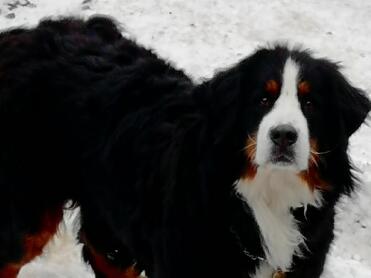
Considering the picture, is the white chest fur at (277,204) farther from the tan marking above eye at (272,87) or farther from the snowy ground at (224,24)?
the snowy ground at (224,24)

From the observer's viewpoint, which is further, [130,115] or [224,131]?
[130,115]

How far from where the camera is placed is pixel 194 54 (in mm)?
8508

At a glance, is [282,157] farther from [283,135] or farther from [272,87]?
[272,87]

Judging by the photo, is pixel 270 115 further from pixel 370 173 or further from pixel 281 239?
pixel 370 173

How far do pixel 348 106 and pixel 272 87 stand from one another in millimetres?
413

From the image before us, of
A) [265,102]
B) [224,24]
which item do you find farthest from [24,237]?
[224,24]

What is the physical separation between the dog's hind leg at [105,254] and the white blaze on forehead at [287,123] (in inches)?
65.4

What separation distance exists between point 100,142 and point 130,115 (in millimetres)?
235

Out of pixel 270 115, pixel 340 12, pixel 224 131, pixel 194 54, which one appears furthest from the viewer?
pixel 340 12

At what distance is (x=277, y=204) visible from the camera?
11.7ft

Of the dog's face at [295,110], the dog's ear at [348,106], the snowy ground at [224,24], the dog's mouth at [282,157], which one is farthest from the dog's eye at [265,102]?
the snowy ground at [224,24]

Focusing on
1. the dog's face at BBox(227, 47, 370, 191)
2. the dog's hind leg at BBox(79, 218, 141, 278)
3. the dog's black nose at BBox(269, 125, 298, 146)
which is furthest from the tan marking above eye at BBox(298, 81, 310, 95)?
the dog's hind leg at BBox(79, 218, 141, 278)

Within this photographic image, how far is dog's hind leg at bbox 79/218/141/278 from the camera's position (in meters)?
4.69

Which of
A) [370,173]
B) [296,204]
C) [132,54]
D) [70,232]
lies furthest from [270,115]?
[370,173]
